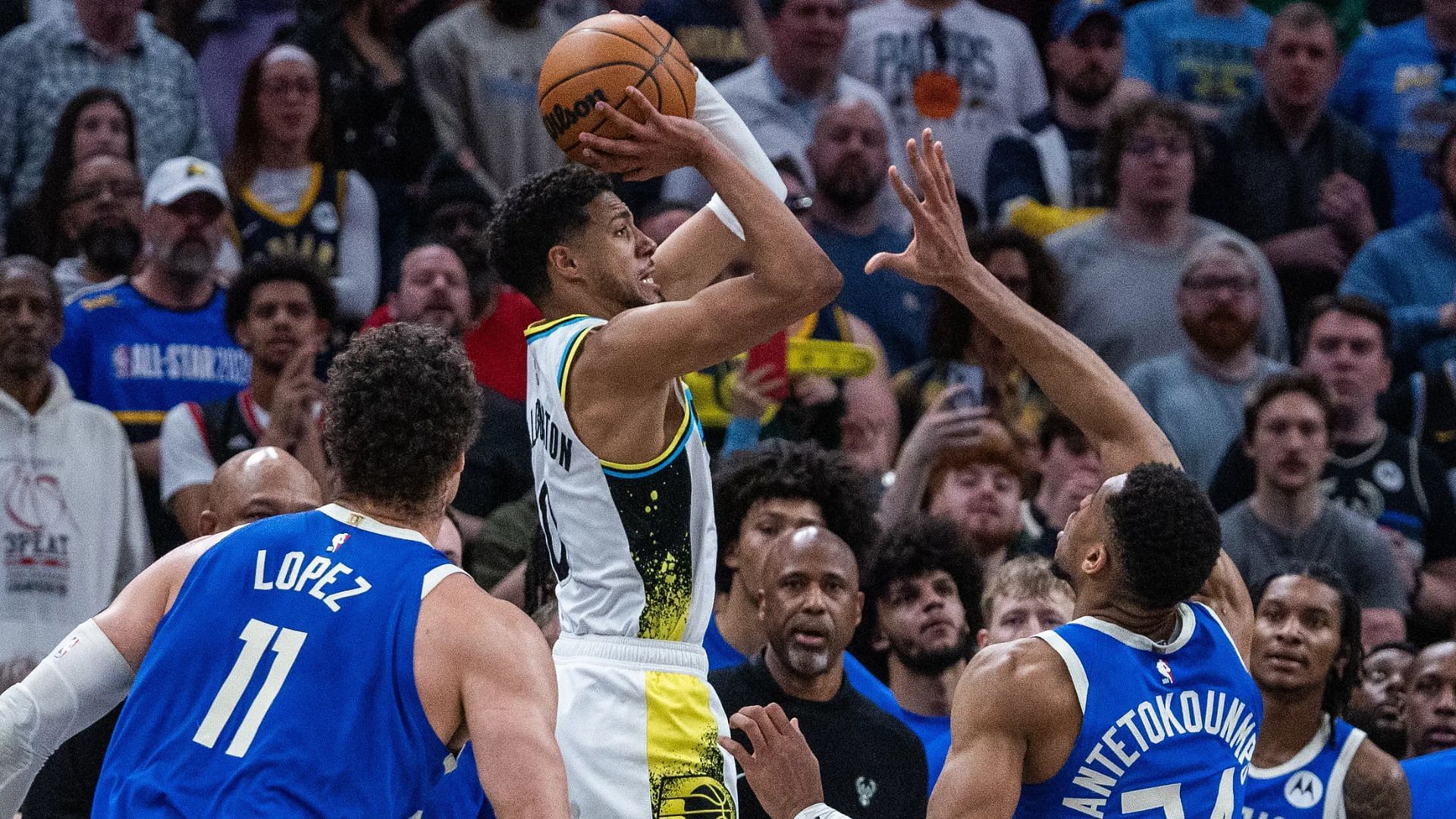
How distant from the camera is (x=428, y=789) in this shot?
3887mm

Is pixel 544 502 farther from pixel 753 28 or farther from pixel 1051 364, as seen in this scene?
pixel 753 28

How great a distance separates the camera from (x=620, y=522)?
4676 mm

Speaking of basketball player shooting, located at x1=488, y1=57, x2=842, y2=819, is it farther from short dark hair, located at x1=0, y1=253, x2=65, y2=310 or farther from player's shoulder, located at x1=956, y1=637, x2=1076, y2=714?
short dark hair, located at x1=0, y1=253, x2=65, y2=310

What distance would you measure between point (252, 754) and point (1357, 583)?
5880 mm

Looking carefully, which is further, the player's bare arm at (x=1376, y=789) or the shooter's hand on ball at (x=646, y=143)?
the player's bare arm at (x=1376, y=789)

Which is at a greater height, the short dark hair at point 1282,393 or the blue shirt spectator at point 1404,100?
the blue shirt spectator at point 1404,100

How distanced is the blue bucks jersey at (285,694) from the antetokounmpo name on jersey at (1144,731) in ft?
4.88

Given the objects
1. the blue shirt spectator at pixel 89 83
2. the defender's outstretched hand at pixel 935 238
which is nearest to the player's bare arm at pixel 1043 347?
the defender's outstretched hand at pixel 935 238

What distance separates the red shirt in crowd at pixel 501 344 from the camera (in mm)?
8625

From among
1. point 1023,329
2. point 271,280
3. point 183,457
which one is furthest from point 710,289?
point 271,280

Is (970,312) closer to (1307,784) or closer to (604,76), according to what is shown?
(1307,784)

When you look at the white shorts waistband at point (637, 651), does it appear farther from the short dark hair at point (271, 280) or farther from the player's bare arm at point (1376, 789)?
the short dark hair at point (271, 280)

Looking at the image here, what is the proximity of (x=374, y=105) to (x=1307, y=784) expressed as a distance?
6045mm

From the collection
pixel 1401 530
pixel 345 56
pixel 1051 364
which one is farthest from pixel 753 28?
pixel 1051 364
